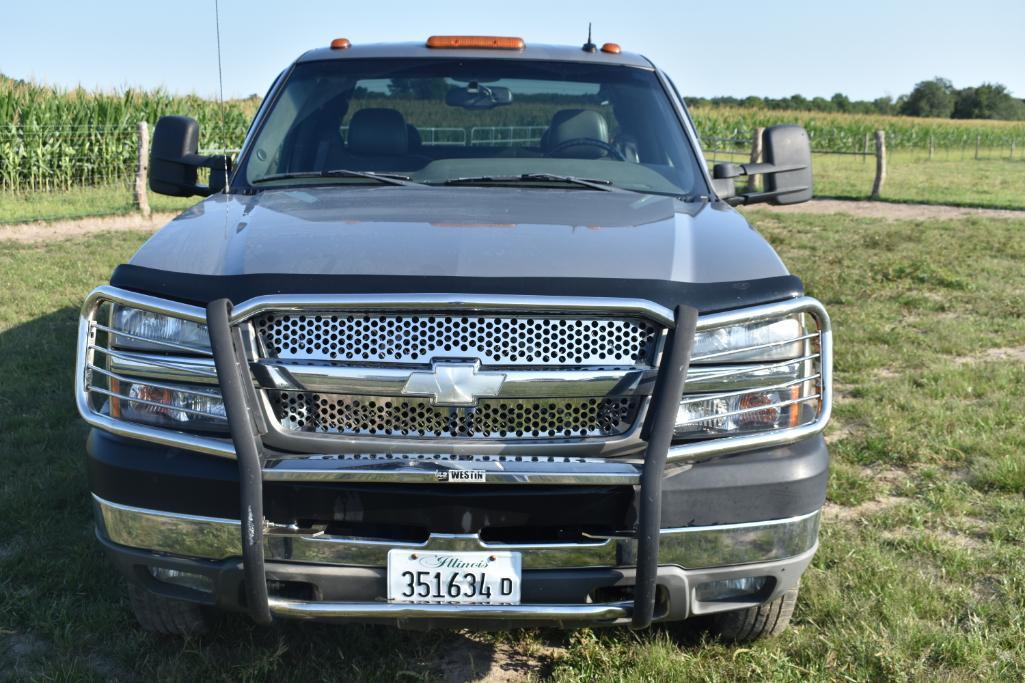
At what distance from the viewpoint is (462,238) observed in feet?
8.80

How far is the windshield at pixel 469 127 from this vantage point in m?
3.75

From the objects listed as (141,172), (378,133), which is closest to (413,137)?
(378,133)

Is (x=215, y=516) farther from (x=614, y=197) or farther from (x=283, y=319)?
(x=614, y=197)

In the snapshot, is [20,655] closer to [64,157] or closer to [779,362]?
[779,362]

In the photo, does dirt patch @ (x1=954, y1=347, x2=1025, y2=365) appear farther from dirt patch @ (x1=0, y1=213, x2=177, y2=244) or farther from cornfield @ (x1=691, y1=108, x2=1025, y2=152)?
cornfield @ (x1=691, y1=108, x2=1025, y2=152)

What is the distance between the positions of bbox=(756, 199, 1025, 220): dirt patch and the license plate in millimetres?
14259

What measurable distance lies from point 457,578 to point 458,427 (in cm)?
37

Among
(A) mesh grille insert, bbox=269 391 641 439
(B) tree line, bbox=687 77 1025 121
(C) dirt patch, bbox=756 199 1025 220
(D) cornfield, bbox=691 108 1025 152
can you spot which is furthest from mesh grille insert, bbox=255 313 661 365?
(B) tree line, bbox=687 77 1025 121

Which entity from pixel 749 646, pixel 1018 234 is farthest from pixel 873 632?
pixel 1018 234

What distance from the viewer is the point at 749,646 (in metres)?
3.16

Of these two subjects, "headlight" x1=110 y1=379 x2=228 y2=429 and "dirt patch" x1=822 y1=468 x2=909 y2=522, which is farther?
"dirt patch" x1=822 y1=468 x2=909 y2=522

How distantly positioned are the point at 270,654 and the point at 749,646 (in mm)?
1520

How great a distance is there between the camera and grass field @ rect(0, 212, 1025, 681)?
3.03 m

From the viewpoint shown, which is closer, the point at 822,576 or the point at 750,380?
the point at 750,380
